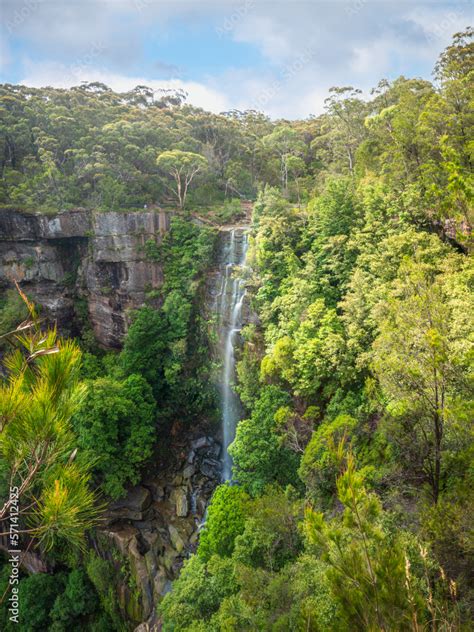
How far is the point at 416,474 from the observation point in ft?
23.5

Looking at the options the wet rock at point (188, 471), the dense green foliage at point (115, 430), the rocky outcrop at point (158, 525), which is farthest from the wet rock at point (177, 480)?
the dense green foliage at point (115, 430)

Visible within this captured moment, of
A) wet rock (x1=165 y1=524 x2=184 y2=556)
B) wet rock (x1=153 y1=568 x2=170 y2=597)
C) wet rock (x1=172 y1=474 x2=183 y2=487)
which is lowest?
wet rock (x1=153 y1=568 x2=170 y2=597)

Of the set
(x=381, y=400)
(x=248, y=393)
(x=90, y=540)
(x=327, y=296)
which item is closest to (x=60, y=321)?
(x=90, y=540)

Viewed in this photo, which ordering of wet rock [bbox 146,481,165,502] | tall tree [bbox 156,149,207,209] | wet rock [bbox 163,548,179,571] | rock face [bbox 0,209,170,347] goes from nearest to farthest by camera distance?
wet rock [bbox 163,548,179,571], wet rock [bbox 146,481,165,502], rock face [bbox 0,209,170,347], tall tree [bbox 156,149,207,209]

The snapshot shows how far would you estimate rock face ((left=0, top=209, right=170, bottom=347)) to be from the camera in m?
21.9

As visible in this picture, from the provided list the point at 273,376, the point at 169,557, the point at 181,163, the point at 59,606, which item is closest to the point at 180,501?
the point at 169,557

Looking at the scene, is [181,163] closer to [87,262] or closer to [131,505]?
[87,262]

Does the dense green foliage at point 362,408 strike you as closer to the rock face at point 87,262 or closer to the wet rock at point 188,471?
the wet rock at point 188,471

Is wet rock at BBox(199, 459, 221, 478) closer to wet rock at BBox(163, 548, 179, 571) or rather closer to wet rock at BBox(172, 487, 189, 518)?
wet rock at BBox(172, 487, 189, 518)

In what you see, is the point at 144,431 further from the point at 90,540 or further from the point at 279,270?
the point at 279,270

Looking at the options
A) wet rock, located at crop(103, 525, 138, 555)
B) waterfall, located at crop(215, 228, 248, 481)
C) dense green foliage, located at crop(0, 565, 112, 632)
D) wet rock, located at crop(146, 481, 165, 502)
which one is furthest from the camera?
waterfall, located at crop(215, 228, 248, 481)

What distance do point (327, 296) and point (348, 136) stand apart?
608 inches

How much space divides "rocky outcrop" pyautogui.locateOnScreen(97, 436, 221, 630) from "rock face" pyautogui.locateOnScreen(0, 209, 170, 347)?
9.21m

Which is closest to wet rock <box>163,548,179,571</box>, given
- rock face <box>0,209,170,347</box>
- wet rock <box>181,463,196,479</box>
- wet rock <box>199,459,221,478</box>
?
wet rock <box>181,463,196,479</box>
